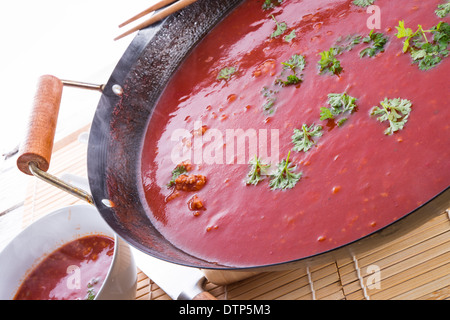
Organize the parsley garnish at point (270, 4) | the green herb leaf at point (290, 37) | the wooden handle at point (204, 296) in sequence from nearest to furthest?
the wooden handle at point (204, 296) → the green herb leaf at point (290, 37) → the parsley garnish at point (270, 4)

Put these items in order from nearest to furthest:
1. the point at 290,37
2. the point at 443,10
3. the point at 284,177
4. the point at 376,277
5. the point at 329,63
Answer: the point at 376,277 → the point at 284,177 → the point at 443,10 → the point at 329,63 → the point at 290,37

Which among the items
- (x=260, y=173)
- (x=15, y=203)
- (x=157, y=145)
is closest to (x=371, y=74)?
(x=260, y=173)

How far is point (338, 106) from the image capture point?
1.73 meters

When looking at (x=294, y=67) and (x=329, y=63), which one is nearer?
(x=329, y=63)

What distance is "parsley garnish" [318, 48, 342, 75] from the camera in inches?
72.8

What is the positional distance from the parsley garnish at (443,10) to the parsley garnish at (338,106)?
1.51 feet

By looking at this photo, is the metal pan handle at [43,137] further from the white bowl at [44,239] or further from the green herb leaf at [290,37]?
the green herb leaf at [290,37]

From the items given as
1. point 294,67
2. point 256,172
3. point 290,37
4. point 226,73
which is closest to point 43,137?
point 256,172

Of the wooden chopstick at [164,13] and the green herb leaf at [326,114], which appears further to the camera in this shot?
the wooden chopstick at [164,13]

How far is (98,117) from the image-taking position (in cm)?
212

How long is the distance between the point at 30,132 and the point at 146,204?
547 mm

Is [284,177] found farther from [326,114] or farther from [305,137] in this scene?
[326,114]

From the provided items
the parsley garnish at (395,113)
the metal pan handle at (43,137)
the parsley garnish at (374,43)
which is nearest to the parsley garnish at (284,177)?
the parsley garnish at (395,113)

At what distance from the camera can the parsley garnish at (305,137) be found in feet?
5.58
